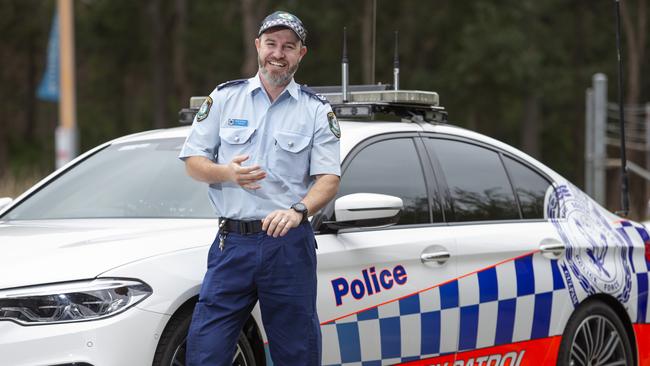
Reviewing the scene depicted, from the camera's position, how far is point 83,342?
3.55 meters

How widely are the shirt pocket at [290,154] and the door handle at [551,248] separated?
1.84 meters

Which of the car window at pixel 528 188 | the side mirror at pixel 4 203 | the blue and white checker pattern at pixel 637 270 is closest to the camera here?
the side mirror at pixel 4 203

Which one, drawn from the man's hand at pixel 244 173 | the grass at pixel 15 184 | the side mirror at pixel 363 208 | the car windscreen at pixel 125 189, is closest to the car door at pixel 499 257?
the side mirror at pixel 363 208

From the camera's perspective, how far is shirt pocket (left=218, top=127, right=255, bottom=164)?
3.85m

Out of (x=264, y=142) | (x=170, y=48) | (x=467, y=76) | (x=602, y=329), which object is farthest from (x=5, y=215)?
(x=170, y=48)

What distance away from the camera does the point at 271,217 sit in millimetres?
3684

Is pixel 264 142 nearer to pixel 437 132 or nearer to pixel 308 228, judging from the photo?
pixel 308 228

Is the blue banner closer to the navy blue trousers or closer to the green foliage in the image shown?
the green foliage

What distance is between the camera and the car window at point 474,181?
5.21 metres

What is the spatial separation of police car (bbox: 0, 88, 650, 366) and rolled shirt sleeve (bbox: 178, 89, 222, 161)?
34cm

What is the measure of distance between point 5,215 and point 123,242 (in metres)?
1.37

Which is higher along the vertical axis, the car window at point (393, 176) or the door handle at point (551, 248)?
the car window at point (393, 176)

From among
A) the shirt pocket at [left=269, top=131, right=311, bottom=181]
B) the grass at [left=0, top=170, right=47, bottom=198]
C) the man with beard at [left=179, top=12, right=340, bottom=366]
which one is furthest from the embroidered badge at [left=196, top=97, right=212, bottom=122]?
the grass at [left=0, top=170, right=47, bottom=198]

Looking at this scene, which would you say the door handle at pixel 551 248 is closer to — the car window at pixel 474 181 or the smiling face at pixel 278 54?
the car window at pixel 474 181
